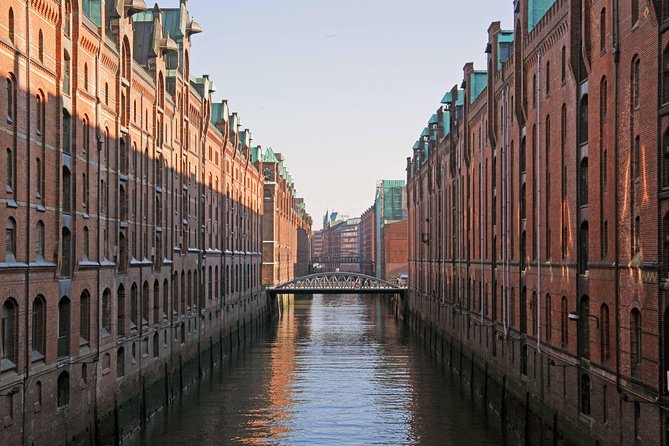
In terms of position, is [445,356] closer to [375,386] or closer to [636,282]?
[375,386]

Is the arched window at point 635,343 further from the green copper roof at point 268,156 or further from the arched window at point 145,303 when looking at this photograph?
the green copper roof at point 268,156

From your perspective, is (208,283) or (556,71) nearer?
(556,71)

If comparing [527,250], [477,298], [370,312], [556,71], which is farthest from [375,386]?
[370,312]

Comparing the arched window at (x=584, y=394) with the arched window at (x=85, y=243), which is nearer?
the arched window at (x=584, y=394)

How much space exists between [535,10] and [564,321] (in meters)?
13.6

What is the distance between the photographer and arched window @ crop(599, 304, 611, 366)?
77.5ft

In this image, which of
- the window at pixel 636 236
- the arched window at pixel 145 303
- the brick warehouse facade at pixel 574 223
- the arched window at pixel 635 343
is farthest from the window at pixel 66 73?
the arched window at pixel 635 343

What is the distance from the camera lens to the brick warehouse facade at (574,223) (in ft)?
65.6

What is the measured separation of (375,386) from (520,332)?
11928 mm

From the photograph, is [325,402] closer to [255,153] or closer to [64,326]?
[64,326]

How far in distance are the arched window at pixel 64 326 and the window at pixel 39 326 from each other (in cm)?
165

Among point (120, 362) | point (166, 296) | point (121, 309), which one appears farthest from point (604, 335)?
point (166, 296)

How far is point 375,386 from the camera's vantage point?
44.4 meters

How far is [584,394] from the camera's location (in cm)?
2581
